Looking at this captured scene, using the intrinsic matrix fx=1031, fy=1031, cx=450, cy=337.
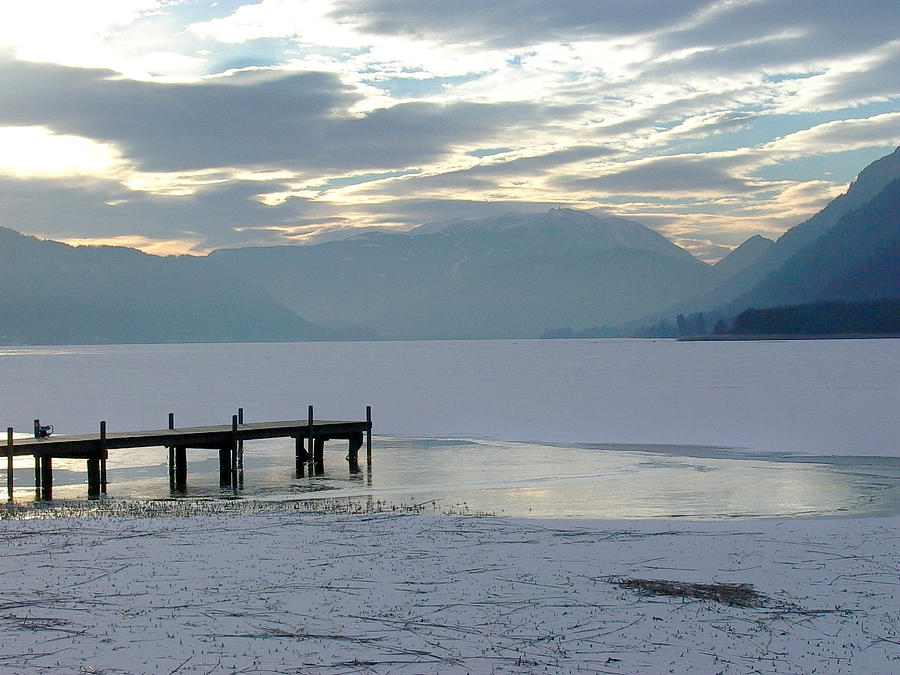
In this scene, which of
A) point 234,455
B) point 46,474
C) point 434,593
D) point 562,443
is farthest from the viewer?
point 562,443

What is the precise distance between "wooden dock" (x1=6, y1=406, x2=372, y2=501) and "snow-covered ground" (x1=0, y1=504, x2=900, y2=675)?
1056 centimetres

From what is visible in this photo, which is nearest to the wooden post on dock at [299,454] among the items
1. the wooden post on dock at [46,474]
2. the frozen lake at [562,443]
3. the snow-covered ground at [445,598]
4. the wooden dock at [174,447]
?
the wooden dock at [174,447]

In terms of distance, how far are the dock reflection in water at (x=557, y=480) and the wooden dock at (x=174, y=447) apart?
0.52 m

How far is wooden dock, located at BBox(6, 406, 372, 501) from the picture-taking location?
1164 inches

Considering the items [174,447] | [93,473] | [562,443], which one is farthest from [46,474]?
[562,443]

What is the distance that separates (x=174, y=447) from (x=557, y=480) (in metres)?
11.9

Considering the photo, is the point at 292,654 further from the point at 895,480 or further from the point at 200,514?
the point at 895,480

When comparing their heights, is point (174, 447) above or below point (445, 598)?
above

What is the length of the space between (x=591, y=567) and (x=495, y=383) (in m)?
80.5

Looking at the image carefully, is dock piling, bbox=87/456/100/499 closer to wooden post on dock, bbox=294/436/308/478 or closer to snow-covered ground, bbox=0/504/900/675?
wooden post on dock, bbox=294/436/308/478

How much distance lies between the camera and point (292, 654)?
11.2 m

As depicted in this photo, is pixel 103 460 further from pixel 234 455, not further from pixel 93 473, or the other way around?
pixel 234 455

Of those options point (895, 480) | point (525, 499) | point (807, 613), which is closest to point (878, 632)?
point (807, 613)

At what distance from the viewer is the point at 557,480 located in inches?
1172
